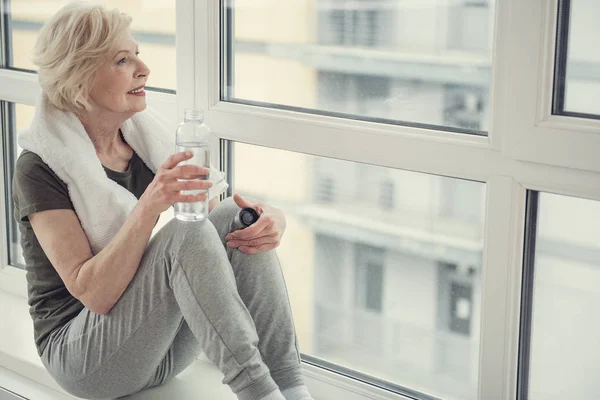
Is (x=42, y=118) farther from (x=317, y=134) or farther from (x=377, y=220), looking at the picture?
(x=377, y=220)

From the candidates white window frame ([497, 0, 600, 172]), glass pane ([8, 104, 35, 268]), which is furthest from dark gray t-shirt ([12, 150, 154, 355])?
white window frame ([497, 0, 600, 172])

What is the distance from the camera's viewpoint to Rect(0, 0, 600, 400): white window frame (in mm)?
1434

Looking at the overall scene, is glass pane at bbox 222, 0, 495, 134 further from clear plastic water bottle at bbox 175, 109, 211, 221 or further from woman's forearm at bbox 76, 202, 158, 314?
woman's forearm at bbox 76, 202, 158, 314

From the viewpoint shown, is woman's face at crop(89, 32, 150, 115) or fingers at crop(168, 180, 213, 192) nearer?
fingers at crop(168, 180, 213, 192)

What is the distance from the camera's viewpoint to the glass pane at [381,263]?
1.67 m

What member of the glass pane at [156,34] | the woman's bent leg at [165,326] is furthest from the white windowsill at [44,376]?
the glass pane at [156,34]

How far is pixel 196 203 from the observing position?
1.66m

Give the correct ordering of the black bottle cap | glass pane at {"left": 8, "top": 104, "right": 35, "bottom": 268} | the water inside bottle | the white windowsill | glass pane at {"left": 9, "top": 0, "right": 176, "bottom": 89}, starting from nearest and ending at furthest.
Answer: the water inside bottle → the black bottle cap → the white windowsill → glass pane at {"left": 9, "top": 0, "right": 176, "bottom": 89} → glass pane at {"left": 8, "top": 104, "right": 35, "bottom": 268}

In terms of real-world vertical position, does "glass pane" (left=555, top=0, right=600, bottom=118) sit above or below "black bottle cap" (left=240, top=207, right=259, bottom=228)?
above

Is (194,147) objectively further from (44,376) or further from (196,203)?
(44,376)

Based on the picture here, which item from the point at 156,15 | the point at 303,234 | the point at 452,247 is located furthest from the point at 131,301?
the point at 156,15

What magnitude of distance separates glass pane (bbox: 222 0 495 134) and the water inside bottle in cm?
24

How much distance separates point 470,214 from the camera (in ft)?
5.32

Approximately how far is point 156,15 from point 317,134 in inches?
22.2
